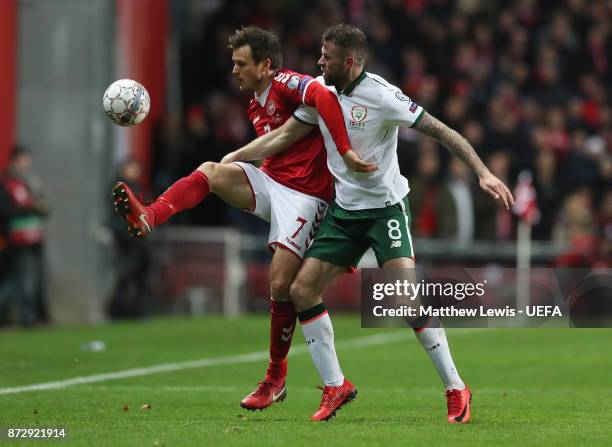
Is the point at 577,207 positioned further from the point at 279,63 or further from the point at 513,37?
the point at 279,63

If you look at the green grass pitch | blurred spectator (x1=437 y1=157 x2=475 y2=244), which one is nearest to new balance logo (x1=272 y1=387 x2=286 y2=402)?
the green grass pitch

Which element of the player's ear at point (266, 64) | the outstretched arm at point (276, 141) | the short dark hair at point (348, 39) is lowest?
the outstretched arm at point (276, 141)

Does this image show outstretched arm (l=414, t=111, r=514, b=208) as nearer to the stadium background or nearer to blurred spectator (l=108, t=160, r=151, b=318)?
the stadium background

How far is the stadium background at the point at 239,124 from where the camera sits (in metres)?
18.8

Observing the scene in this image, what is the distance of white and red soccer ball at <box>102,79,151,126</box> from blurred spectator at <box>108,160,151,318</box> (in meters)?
10.3

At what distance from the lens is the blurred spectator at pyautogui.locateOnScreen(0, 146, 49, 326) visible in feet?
55.4

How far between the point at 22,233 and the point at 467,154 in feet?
34.5

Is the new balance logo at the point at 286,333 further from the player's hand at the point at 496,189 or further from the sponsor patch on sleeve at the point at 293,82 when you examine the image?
the player's hand at the point at 496,189

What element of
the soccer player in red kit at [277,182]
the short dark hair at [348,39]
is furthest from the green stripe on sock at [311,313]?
the short dark hair at [348,39]

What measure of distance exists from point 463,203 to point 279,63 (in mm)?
11334

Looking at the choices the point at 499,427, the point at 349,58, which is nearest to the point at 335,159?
the point at 349,58

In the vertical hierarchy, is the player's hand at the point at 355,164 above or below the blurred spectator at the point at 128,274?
above

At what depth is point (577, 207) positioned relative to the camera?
62.2 feet

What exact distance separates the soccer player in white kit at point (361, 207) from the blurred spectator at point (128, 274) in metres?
10.8
